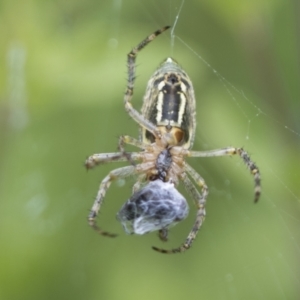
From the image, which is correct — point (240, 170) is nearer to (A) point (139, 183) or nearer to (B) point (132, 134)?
(A) point (139, 183)

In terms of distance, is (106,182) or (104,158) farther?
(106,182)

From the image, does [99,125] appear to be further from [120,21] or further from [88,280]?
[88,280]

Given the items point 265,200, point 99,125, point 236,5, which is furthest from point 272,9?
point 99,125

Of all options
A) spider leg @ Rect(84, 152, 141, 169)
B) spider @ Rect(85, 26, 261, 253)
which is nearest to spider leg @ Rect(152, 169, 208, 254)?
spider @ Rect(85, 26, 261, 253)

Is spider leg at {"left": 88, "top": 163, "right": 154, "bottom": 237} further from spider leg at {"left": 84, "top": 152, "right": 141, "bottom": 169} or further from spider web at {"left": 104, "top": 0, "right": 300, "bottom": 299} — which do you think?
spider web at {"left": 104, "top": 0, "right": 300, "bottom": 299}

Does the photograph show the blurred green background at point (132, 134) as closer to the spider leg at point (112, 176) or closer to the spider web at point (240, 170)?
the spider web at point (240, 170)

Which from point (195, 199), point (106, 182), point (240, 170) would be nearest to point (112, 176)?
point (106, 182)
